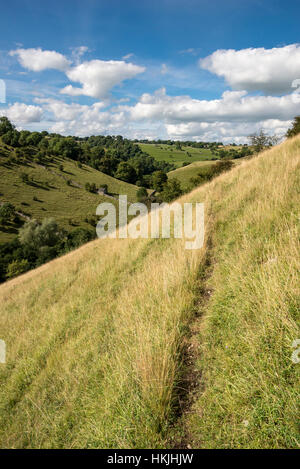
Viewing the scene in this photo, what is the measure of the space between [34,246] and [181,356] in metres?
54.6

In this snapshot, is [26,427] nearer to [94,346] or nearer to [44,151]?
[94,346]

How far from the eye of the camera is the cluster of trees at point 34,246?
4212 centimetres

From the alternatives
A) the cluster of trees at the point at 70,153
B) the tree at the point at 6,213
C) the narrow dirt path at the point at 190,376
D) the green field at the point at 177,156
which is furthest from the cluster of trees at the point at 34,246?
the green field at the point at 177,156

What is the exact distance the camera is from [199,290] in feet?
11.8

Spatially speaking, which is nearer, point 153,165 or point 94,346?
point 94,346

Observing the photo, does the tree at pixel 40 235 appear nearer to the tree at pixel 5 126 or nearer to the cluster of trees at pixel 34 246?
the cluster of trees at pixel 34 246

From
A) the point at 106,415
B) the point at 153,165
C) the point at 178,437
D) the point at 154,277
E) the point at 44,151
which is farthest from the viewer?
the point at 153,165

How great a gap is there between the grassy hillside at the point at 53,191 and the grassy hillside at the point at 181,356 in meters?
60.6

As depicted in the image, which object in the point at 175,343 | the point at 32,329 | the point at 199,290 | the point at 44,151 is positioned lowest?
the point at 32,329

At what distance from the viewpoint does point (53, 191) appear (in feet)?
259

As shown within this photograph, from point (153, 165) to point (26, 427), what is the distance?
15105 centimetres

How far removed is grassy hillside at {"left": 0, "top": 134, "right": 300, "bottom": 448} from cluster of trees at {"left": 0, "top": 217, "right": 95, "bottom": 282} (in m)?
36.5

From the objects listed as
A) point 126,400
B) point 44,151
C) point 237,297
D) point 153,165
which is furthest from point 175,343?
point 153,165

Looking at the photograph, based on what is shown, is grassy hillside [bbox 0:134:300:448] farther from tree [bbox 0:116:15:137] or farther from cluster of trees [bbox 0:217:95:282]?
tree [bbox 0:116:15:137]
